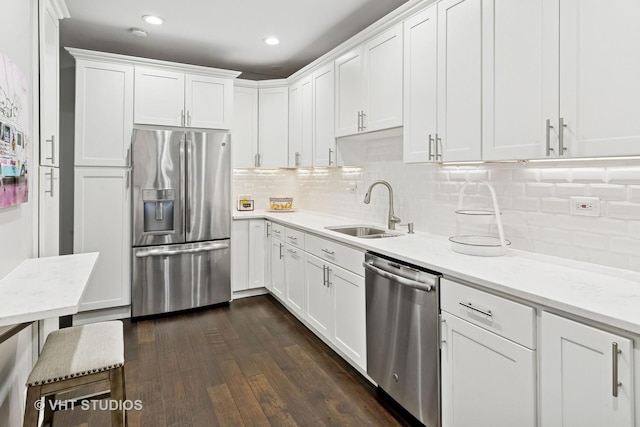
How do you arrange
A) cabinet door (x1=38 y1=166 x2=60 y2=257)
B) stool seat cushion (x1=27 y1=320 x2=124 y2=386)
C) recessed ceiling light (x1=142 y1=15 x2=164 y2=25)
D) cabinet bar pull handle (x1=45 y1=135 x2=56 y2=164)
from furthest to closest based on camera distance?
recessed ceiling light (x1=142 y1=15 x2=164 y2=25), cabinet bar pull handle (x1=45 y1=135 x2=56 y2=164), cabinet door (x1=38 y1=166 x2=60 y2=257), stool seat cushion (x1=27 y1=320 x2=124 y2=386)

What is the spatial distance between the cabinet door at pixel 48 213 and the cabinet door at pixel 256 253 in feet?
6.25

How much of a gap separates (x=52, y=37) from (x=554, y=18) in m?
2.96

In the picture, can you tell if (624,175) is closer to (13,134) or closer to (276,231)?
(13,134)

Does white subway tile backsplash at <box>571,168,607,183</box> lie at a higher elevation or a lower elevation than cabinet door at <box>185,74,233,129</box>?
lower

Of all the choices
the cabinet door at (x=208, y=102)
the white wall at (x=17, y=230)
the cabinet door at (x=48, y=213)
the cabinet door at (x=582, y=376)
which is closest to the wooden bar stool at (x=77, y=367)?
the white wall at (x=17, y=230)

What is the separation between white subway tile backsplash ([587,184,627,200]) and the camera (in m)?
1.66

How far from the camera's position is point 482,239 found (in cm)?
221

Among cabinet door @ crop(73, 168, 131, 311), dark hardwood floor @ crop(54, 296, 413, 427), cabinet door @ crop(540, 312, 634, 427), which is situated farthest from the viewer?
cabinet door @ crop(73, 168, 131, 311)

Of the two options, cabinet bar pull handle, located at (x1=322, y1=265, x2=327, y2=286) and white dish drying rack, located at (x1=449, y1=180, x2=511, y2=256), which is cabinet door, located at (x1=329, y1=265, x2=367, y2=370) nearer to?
cabinet bar pull handle, located at (x1=322, y1=265, x2=327, y2=286)

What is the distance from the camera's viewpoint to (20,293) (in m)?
1.41

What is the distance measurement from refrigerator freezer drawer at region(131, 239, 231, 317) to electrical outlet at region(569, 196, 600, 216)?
10.2 feet

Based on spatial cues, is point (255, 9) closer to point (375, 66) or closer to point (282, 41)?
point (282, 41)

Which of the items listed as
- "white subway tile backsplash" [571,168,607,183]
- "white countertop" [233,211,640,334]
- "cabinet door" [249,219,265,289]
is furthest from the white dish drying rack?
"cabinet door" [249,219,265,289]

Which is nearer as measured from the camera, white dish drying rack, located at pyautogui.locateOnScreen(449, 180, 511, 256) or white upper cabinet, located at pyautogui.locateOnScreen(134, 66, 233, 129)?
white dish drying rack, located at pyautogui.locateOnScreen(449, 180, 511, 256)
